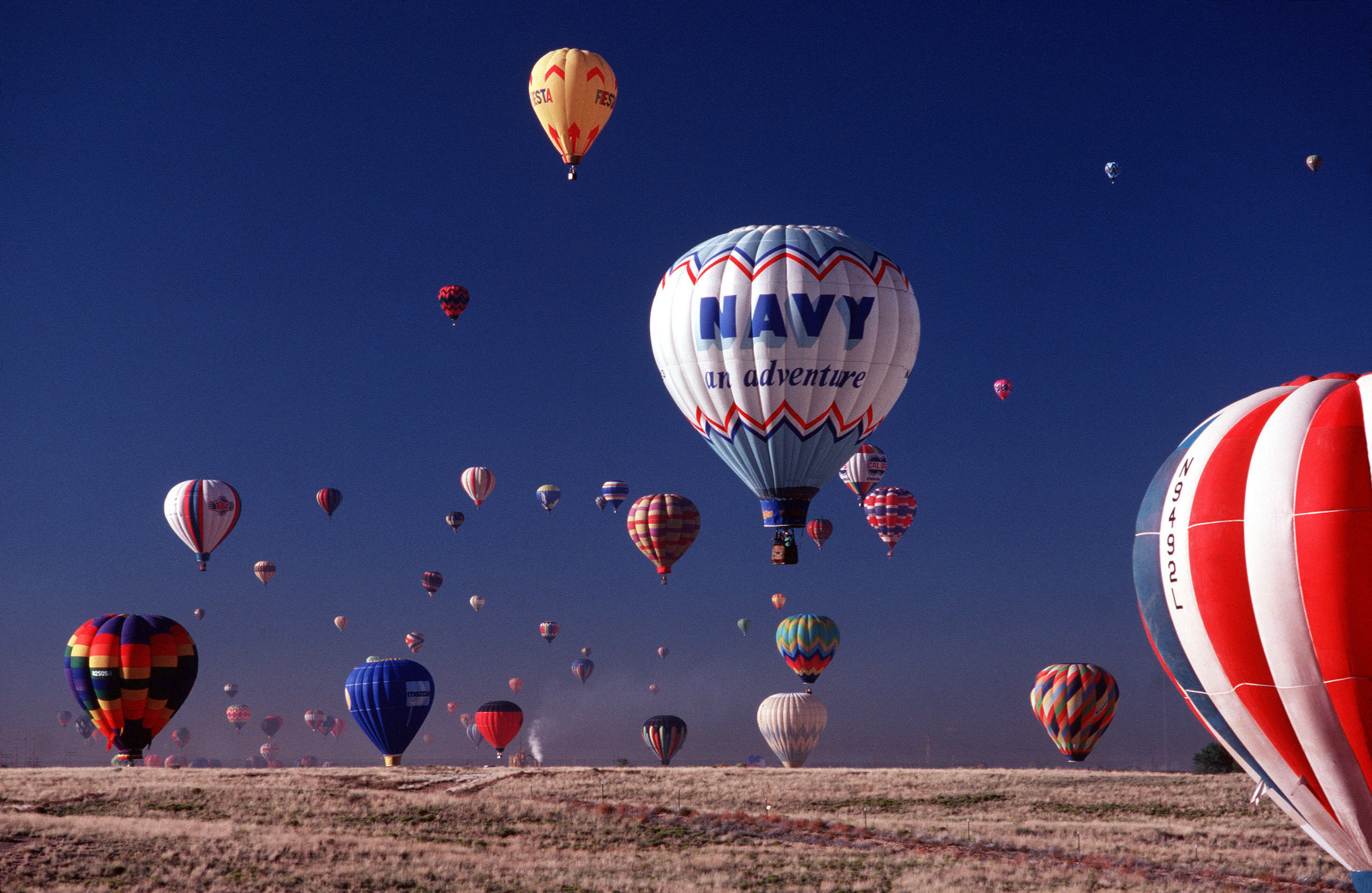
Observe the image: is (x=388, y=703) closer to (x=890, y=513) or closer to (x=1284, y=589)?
(x=890, y=513)

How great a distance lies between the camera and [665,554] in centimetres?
6969

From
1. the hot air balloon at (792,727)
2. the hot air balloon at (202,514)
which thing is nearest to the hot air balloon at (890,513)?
the hot air balloon at (792,727)

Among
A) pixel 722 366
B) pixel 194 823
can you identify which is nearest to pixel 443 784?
pixel 194 823

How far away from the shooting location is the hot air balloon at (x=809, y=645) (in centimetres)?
8219

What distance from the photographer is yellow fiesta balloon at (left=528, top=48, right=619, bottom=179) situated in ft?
166

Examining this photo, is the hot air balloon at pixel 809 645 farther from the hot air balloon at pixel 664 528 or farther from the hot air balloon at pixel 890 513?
the hot air balloon at pixel 664 528


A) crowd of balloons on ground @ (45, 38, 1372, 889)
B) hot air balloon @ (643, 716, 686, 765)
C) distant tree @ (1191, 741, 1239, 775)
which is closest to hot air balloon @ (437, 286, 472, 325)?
crowd of balloons on ground @ (45, 38, 1372, 889)

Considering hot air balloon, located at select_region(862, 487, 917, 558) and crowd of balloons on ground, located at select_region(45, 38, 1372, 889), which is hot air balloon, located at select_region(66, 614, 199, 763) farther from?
hot air balloon, located at select_region(862, 487, 917, 558)

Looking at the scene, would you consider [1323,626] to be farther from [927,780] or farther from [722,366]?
[927,780]

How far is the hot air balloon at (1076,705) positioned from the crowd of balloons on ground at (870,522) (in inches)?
→ 4.1

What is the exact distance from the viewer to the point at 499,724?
87.6 metres

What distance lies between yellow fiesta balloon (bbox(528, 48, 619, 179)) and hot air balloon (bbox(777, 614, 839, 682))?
39.1m

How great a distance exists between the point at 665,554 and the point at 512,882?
39.4m

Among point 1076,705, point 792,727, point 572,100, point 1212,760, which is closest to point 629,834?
point 572,100
